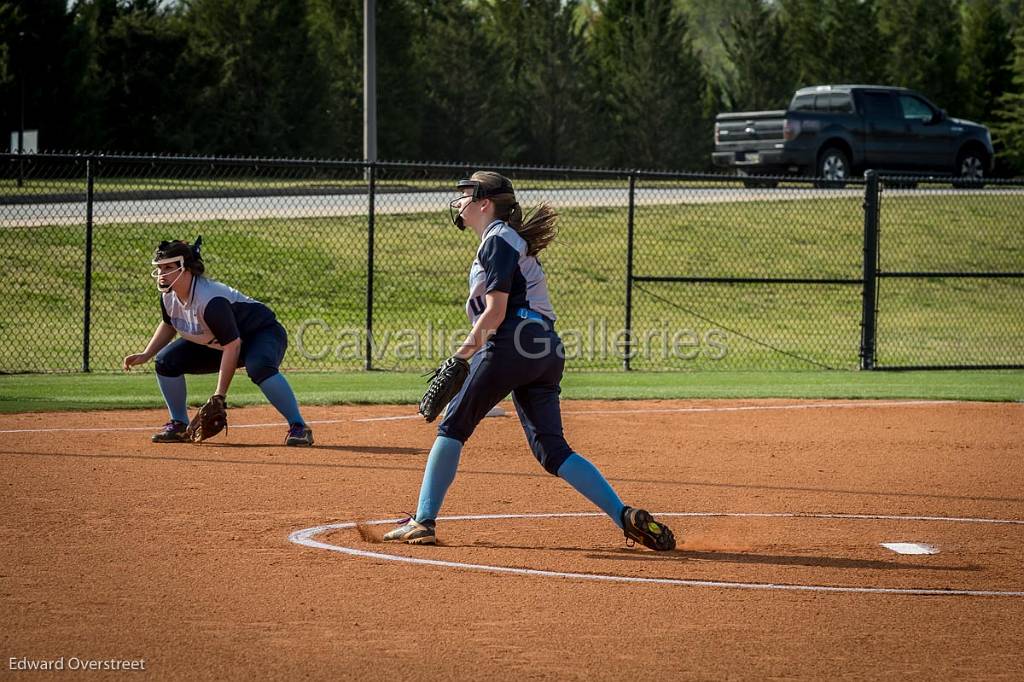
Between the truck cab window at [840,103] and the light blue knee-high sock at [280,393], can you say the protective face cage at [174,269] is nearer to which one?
the light blue knee-high sock at [280,393]

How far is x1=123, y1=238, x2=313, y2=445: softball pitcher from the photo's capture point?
31.6 ft

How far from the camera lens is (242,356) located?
1012 centimetres

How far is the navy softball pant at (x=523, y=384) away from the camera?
6715 millimetres

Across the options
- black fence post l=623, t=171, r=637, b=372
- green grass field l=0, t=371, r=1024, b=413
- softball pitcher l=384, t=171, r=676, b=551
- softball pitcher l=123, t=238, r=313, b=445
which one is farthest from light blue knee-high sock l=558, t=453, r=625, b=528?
black fence post l=623, t=171, r=637, b=372

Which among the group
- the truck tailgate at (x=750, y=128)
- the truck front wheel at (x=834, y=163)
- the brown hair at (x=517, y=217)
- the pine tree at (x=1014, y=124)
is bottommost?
the brown hair at (x=517, y=217)

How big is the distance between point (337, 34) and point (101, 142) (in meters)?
10.4

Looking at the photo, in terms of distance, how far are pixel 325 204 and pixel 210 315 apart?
15.0m

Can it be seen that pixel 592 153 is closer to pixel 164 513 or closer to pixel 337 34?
pixel 337 34

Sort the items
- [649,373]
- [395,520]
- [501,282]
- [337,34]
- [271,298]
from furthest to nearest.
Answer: [337,34], [271,298], [649,373], [395,520], [501,282]

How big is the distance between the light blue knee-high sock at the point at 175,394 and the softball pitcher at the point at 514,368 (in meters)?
3.89

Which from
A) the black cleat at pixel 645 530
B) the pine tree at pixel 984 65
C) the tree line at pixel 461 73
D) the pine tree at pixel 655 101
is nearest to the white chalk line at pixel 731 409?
the black cleat at pixel 645 530

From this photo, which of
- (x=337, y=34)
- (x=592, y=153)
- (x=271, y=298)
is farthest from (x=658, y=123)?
(x=271, y=298)

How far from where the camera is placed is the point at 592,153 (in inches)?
1810

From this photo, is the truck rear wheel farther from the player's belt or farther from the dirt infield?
the player's belt
